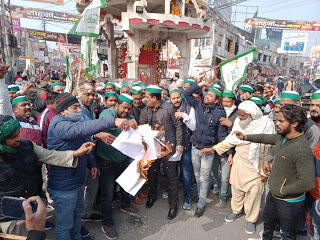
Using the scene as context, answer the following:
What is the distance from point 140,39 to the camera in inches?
469

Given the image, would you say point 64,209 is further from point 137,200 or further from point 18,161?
point 137,200

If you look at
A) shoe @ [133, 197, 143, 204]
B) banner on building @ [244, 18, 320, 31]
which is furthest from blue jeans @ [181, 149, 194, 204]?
banner on building @ [244, 18, 320, 31]

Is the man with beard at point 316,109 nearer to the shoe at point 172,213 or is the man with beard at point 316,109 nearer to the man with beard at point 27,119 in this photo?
the shoe at point 172,213

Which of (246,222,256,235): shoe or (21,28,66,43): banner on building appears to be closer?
(246,222,256,235): shoe

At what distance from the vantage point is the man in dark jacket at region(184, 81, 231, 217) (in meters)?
3.42

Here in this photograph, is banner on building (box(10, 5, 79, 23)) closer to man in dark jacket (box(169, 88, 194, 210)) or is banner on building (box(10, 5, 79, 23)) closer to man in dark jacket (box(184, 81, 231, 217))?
man in dark jacket (box(169, 88, 194, 210))

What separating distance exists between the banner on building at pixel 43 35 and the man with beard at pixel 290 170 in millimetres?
44023

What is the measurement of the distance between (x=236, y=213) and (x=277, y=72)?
56559 millimetres

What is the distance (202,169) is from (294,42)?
64.0 m

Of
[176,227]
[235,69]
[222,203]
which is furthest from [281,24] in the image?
[176,227]

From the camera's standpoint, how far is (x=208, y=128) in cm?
343

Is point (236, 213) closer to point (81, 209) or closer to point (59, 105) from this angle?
point (81, 209)

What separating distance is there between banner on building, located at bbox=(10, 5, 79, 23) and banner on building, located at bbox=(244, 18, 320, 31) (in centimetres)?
3180

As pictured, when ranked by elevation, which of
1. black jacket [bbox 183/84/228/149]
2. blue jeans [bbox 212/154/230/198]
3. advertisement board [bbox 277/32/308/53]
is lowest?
blue jeans [bbox 212/154/230/198]
